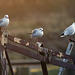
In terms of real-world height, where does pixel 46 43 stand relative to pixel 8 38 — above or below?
below

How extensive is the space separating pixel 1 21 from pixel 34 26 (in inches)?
133

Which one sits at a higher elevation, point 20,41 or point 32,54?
point 20,41

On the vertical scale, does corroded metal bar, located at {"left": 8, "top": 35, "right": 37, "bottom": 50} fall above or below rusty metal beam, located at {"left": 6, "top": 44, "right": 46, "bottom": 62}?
above

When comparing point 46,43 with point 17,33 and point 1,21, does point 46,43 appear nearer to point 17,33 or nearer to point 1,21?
point 17,33

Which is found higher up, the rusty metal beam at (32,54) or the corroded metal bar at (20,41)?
the corroded metal bar at (20,41)

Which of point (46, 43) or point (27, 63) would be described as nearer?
point (27, 63)

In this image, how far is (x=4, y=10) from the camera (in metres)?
5.22

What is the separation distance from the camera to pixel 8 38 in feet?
5.75

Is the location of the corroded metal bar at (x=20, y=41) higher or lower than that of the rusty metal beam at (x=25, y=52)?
higher

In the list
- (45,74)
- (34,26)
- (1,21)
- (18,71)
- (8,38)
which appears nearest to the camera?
(8,38)

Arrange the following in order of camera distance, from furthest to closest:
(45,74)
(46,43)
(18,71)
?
(46,43) < (18,71) < (45,74)

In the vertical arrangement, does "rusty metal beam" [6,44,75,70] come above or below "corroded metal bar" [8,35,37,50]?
below

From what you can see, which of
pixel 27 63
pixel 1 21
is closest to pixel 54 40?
pixel 27 63

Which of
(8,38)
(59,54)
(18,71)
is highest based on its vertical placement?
(8,38)
